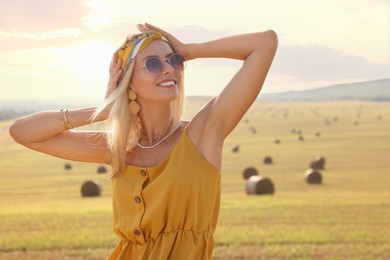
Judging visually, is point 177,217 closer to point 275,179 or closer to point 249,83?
point 249,83

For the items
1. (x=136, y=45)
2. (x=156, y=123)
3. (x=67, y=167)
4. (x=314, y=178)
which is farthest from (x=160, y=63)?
(x=67, y=167)

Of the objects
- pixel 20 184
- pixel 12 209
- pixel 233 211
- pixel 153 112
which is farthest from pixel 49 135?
pixel 20 184

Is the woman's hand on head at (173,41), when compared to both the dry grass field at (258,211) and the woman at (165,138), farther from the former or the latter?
the dry grass field at (258,211)

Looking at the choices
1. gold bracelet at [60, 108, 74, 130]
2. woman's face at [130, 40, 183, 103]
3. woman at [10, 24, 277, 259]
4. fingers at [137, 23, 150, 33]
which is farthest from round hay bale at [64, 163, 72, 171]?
woman's face at [130, 40, 183, 103]

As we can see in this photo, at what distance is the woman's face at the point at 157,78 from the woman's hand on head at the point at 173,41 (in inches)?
3.0

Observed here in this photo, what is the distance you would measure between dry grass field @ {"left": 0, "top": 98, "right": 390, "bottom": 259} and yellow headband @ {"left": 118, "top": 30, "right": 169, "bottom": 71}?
1.16 m

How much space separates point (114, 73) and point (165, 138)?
494 millimetres

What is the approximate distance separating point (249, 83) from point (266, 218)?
16.2m

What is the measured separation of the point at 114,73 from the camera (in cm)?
468

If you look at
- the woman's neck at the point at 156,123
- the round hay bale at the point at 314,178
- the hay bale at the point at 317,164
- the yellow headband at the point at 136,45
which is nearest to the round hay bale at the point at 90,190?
the round hay bale at the point at 314,178

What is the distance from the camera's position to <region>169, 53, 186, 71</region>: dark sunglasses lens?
4574mm

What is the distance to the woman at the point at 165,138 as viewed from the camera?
438 centimetres

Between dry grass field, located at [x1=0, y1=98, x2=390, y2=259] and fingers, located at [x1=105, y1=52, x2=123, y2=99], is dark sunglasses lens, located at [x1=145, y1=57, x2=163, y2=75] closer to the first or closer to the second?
fingers, located at [x1=105, y1=52, x2=123, y2=99]

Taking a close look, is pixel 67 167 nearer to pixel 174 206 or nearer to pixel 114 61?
pixel 114 61
